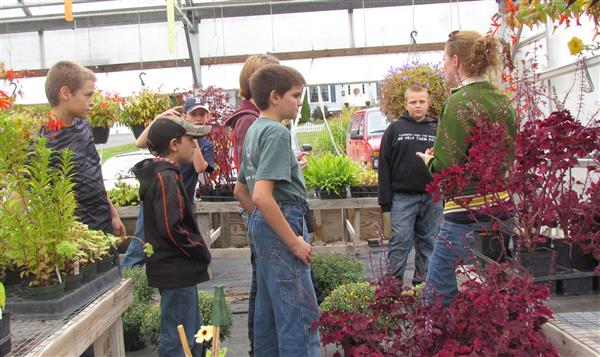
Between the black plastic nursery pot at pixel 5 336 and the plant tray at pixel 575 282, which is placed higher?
the black plastic nursery pot at pixel 5 336

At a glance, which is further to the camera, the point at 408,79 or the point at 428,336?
the point at 408,79

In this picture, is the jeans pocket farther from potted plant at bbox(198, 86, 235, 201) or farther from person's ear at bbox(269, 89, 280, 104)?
potted plant at bbox(198, 86, 235, 201)

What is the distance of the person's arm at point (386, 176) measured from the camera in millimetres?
4465

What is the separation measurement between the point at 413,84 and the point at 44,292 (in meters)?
4.57

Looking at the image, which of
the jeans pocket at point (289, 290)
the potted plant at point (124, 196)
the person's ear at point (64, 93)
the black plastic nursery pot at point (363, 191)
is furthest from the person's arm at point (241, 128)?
the potted plant at point (124, 196)

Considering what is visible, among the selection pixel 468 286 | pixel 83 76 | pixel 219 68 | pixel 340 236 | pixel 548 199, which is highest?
pixel 219 68

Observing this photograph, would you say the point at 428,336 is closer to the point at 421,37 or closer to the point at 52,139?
the point at 52,139

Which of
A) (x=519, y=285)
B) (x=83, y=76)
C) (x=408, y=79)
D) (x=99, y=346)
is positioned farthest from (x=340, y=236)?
(x=519, y=285)

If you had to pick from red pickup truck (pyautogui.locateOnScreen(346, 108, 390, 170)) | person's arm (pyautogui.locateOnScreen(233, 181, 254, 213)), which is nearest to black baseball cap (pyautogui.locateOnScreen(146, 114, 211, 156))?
person's arm (pyautogui.locateOnScreen(233, 181, 254, 213))

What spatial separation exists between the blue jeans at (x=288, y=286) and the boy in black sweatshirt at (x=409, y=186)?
186 centimetres

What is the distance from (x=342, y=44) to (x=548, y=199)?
743 centimetres

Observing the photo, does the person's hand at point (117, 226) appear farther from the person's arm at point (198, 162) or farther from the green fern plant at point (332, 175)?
the green fern plant at point (332, 175)

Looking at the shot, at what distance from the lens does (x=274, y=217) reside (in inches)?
92.9

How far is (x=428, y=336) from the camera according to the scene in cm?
182
